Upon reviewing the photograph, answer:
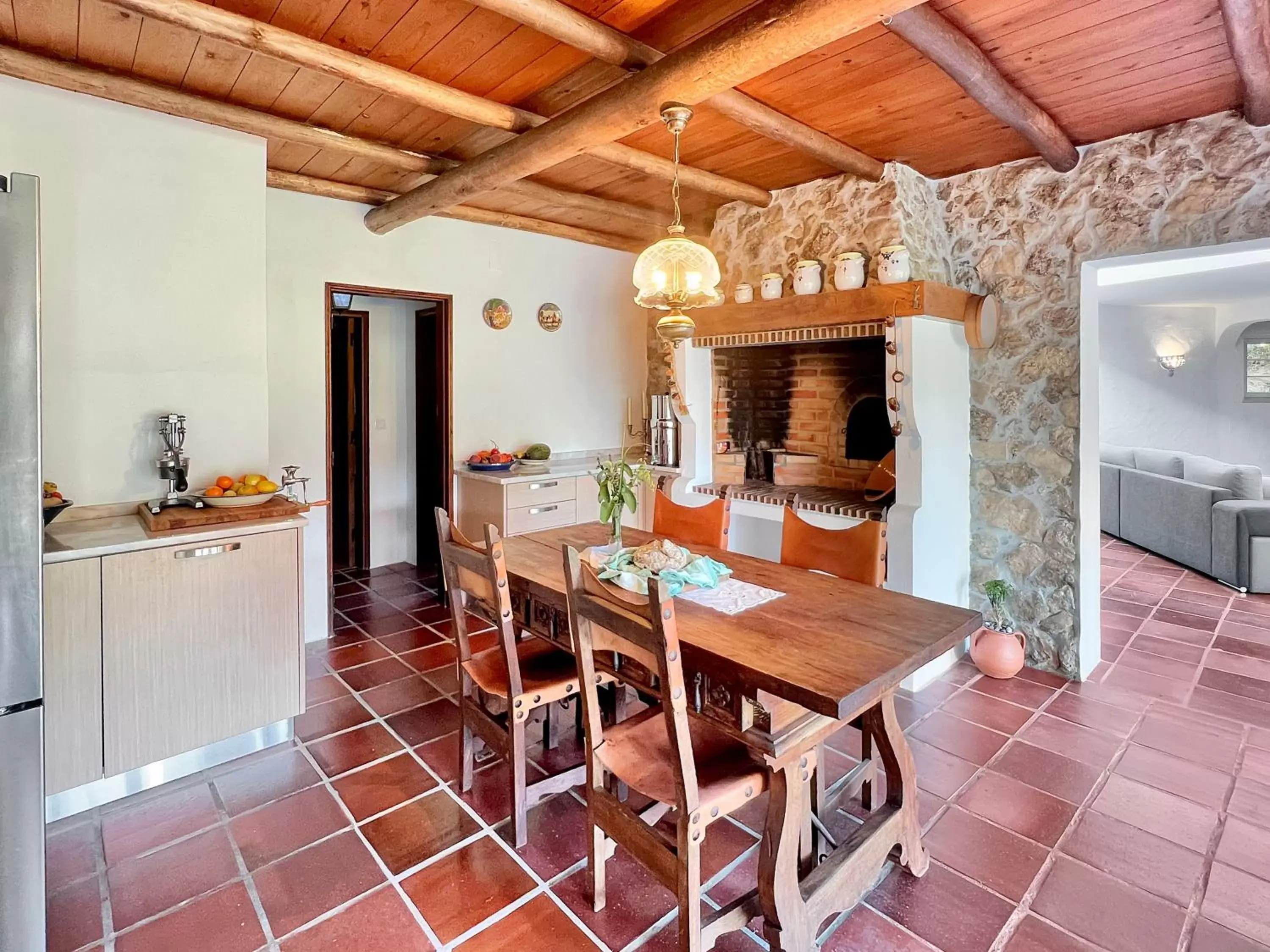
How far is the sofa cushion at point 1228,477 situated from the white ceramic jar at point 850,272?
3.69 metres

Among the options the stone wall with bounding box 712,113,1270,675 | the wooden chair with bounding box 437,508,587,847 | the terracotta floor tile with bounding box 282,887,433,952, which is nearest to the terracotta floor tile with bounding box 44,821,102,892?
the terracotta floor tile with bounding box 282,887,433,952

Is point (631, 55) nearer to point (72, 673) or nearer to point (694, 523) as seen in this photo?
point (694, 523)

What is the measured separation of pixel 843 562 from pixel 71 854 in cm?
261

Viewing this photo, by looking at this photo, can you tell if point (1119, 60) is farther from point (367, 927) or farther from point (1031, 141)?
point (367, 927)

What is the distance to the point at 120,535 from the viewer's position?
2.32 m

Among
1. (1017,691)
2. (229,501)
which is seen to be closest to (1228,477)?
(1017,691)

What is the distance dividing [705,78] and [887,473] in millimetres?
2325

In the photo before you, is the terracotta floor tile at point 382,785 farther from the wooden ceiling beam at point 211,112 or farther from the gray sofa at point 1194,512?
the gray sofa at point 1194,512

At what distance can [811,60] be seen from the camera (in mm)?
2318

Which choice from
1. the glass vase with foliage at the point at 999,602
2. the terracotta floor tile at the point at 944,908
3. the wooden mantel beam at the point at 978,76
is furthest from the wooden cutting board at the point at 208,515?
the glass vase with foliage at the point at 999,602

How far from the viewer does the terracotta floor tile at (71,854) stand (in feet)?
6.27

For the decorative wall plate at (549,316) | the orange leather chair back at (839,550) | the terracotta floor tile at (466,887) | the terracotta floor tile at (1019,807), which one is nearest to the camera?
the terracotta floor tile at (466,887)

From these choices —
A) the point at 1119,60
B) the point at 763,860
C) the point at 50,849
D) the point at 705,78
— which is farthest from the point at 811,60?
the point at 50,849

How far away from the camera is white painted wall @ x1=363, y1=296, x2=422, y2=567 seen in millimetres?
5012
